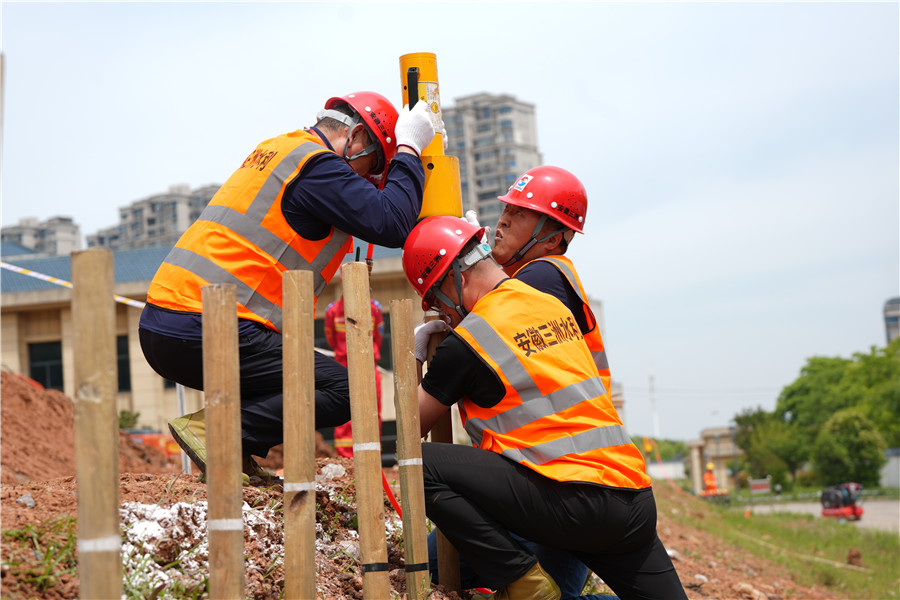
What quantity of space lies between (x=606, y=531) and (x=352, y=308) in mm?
1378

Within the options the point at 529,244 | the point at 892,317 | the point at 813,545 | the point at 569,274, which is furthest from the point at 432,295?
the point at 892,317

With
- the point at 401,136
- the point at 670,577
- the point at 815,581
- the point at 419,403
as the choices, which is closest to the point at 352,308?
the point at 419,403

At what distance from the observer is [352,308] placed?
3.59m

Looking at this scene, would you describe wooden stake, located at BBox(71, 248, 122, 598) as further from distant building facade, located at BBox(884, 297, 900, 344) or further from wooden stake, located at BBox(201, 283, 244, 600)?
distant building facade, located at BBox(884, 297, 900, 344)

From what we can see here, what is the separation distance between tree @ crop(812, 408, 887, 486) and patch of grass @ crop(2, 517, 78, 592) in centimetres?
6140

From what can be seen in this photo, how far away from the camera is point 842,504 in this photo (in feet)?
94.9

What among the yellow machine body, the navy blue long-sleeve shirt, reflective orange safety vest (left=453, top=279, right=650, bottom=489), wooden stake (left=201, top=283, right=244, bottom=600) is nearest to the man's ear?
the yellow machine body

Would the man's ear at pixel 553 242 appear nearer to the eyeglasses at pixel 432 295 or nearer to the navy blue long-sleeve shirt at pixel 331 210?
the eyeglasses at pixel 432 295

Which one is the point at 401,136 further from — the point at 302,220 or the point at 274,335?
the point at 274,335

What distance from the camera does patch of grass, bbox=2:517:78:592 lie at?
317 centimetres

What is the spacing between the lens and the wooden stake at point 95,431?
8.71 ft

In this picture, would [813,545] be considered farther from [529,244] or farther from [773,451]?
[773,451]

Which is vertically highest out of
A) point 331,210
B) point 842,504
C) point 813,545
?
point 331,210

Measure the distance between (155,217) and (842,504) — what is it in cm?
7723
